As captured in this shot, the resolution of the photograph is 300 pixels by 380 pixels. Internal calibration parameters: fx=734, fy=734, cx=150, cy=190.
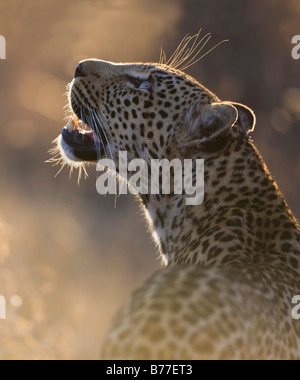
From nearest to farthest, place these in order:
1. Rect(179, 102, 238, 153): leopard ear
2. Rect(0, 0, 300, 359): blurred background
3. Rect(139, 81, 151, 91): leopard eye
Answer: Rect(179, 102, 238, 153): leopard ear → Rect(139, 81, 151, 91): leopard eye → Rect(0, 0, 300, 359): blurred background

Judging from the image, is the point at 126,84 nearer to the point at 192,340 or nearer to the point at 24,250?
the point at 192,340

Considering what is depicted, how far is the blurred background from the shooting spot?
10625 millimetres

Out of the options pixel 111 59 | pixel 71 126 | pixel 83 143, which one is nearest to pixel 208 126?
pixel 83 143

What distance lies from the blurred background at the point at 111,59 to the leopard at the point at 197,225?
499 cm

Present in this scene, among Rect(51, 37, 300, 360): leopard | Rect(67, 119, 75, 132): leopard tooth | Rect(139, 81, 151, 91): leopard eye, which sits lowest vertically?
Rect(51, 37, 300, 360): leopard

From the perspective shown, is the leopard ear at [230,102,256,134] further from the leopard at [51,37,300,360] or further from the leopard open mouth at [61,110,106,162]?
the leopard open mouth at [61,110,106,162]

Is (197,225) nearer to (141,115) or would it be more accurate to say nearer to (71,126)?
(141,115)

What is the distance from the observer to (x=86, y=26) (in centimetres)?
1216

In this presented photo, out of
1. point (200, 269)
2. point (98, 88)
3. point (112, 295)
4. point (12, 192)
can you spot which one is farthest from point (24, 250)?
point (200, 269)

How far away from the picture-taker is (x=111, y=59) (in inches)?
468

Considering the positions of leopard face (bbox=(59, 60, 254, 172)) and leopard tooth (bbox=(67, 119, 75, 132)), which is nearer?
leopard face (bbox=(59, 60, 254, 172))

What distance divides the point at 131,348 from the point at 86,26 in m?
10.3

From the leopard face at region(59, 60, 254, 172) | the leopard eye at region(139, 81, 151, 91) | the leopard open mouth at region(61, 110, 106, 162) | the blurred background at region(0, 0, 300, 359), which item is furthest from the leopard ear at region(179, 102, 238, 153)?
the blurred background at region(0, 0, 300, 359)

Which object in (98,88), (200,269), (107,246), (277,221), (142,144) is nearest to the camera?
(200,269)
